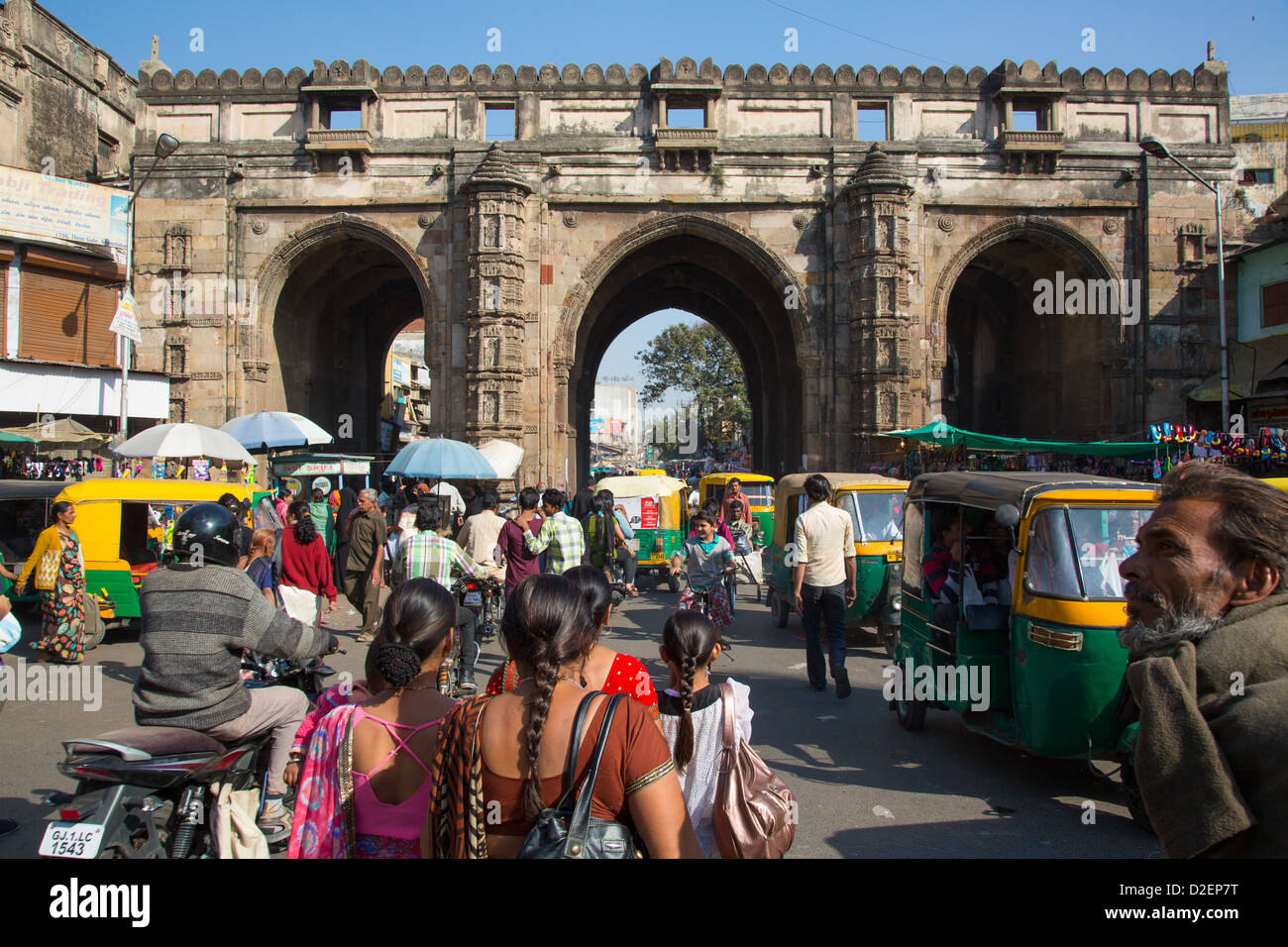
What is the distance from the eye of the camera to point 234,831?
3.01m

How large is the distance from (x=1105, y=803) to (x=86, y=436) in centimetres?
1831

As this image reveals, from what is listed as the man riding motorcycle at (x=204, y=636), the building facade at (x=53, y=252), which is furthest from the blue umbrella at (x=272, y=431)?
the man riding motorcycle at (x=204, y=636)

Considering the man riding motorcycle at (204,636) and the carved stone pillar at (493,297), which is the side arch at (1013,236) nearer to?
the carved stone pillar at (493,297)

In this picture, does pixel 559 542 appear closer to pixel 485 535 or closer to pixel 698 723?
pixel 485 535

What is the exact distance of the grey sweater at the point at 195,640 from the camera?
321 centimetres

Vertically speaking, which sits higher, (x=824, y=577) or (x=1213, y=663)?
(x=1213, y=663)

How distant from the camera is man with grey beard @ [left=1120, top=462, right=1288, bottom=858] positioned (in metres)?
1.54

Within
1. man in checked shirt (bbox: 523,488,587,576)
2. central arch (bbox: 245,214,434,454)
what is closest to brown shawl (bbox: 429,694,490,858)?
man in checked shirt (bbox: 523,488,587,576)

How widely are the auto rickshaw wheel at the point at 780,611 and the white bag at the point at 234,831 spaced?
791 centimetres

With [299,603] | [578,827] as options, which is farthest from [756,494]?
[578,827]

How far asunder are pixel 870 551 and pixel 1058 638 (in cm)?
441

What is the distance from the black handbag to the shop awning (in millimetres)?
20337
